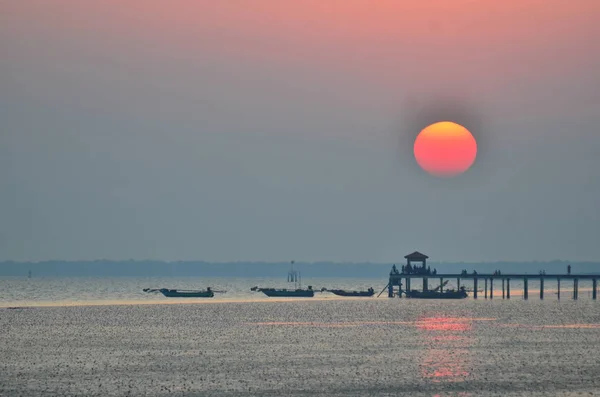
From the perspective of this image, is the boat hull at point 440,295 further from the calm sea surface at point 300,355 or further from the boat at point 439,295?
the calm sea surface at point 300,355

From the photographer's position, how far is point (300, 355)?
69.3 metres

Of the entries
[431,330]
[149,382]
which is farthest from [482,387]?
[431,330]

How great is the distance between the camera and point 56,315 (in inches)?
4722

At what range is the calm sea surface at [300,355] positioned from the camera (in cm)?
5331

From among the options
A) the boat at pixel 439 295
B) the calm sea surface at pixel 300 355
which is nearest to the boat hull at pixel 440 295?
the boat at pixel 439 295

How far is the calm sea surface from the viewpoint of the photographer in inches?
2099

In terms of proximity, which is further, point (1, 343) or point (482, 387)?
point (1, 343)

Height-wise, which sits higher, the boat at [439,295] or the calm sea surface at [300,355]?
the boat at [439,295]

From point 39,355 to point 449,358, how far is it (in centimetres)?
2814

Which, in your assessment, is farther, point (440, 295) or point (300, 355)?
point (440, 295)

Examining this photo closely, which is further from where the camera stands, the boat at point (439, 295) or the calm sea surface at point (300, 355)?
the boat at point (439, 295)

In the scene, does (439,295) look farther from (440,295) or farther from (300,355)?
(300,355)

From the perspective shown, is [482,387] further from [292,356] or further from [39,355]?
[39,355]

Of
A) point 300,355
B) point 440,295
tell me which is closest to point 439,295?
point 440,295
